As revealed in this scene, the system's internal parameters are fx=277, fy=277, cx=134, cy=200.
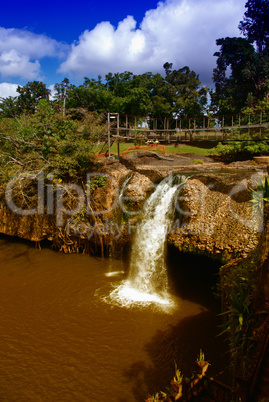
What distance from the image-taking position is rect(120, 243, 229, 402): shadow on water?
5336mm

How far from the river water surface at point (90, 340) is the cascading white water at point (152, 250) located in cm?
48

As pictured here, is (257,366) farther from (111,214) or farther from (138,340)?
(111,214)

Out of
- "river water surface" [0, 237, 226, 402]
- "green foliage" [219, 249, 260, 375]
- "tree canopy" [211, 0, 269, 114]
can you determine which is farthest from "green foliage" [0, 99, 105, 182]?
"tree canopy" [211, 0, 269, 114]

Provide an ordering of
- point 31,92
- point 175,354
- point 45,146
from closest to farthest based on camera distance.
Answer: point 175,354
point 45,146
point 31,92

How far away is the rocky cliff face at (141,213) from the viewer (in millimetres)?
7590

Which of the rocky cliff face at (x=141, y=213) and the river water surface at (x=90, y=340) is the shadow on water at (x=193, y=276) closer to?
the river water surface at (x=90, y=340)

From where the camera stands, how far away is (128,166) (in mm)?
12609

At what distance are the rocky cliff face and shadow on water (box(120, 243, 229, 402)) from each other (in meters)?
0.91

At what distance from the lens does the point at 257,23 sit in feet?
91.1

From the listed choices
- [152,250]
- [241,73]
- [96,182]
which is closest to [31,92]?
[241,73]

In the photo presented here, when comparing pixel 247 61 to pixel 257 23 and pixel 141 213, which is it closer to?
pixel 257 23

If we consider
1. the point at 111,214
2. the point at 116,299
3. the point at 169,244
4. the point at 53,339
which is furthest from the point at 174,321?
the point at 111,214

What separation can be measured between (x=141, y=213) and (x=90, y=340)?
15.2 feet

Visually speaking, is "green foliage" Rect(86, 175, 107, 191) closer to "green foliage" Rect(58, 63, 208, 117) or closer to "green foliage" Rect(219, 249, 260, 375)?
"green foliage" Rect(219, 249, 260, 375)
